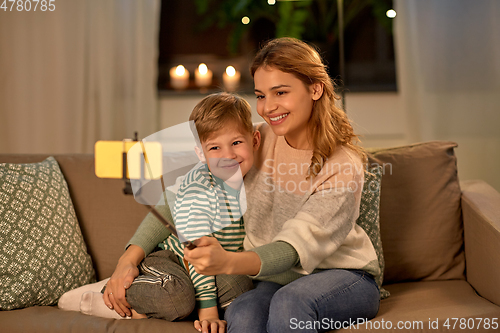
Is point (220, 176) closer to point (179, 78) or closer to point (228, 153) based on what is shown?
point (228, 153)

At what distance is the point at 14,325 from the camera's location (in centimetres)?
103

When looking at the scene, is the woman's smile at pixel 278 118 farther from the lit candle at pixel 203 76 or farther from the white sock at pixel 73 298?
the lit candle at pixel 203 76

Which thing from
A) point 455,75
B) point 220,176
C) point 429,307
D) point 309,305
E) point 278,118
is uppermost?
point 455,75

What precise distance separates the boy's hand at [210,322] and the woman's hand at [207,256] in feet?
0.78

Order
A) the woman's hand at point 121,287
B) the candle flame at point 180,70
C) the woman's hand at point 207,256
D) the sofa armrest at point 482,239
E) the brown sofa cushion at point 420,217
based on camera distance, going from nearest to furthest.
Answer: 1. the woman's hand at point 207,256
2. the woman's hand at point 121,287
3. the sofa armrest at point 482,239
4. the brown sofa cushion at point 420,217
5. the candle flame at point 180,70

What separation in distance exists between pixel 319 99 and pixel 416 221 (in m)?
0.54

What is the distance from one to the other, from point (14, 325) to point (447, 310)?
1051mm

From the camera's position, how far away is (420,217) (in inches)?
53.4

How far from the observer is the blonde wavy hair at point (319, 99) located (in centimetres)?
107

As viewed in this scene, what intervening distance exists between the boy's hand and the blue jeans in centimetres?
2

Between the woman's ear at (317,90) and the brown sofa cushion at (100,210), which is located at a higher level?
the woman's ear at (317,90)

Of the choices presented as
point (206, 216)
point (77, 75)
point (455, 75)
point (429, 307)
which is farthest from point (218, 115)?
point (455, 75)

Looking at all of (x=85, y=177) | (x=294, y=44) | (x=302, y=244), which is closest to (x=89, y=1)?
(x=85, y=177)

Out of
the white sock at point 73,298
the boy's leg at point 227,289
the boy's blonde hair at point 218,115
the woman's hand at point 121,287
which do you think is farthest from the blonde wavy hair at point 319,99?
the white sock at point 73,298
